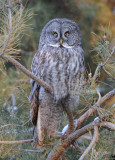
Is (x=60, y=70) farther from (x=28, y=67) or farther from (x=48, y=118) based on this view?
(x=28, y=67)

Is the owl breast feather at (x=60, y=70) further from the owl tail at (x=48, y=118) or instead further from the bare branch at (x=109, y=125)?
the bare branch at (x=109, y=125)

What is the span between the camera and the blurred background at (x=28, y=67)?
1.89 m

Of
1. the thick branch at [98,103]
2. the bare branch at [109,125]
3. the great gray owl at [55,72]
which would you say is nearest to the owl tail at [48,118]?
the great gray owl at [55,72]

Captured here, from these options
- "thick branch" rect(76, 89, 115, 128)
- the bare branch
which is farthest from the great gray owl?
the bare branch

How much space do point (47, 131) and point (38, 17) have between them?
6.03 feet

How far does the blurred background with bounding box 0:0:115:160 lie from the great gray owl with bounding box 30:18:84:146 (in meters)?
0.10

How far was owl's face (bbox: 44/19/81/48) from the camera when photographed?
2318 mm

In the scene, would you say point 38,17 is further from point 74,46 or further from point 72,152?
point 72,152

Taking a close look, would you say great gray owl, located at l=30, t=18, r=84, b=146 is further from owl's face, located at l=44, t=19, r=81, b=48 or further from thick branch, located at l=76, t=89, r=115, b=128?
thick branch, located at l=76, t=89, r=115, b=128

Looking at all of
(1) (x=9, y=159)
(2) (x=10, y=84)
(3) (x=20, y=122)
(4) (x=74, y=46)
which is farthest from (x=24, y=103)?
(2) (x=10, y=84)

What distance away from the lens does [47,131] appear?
2.41m

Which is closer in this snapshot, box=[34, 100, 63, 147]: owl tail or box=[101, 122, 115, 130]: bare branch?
box=[101, 122, 115, 130]: bare branch

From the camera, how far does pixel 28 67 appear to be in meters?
2.74

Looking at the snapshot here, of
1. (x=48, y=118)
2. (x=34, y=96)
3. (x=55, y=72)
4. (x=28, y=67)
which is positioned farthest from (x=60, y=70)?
(x=28, y=67)
